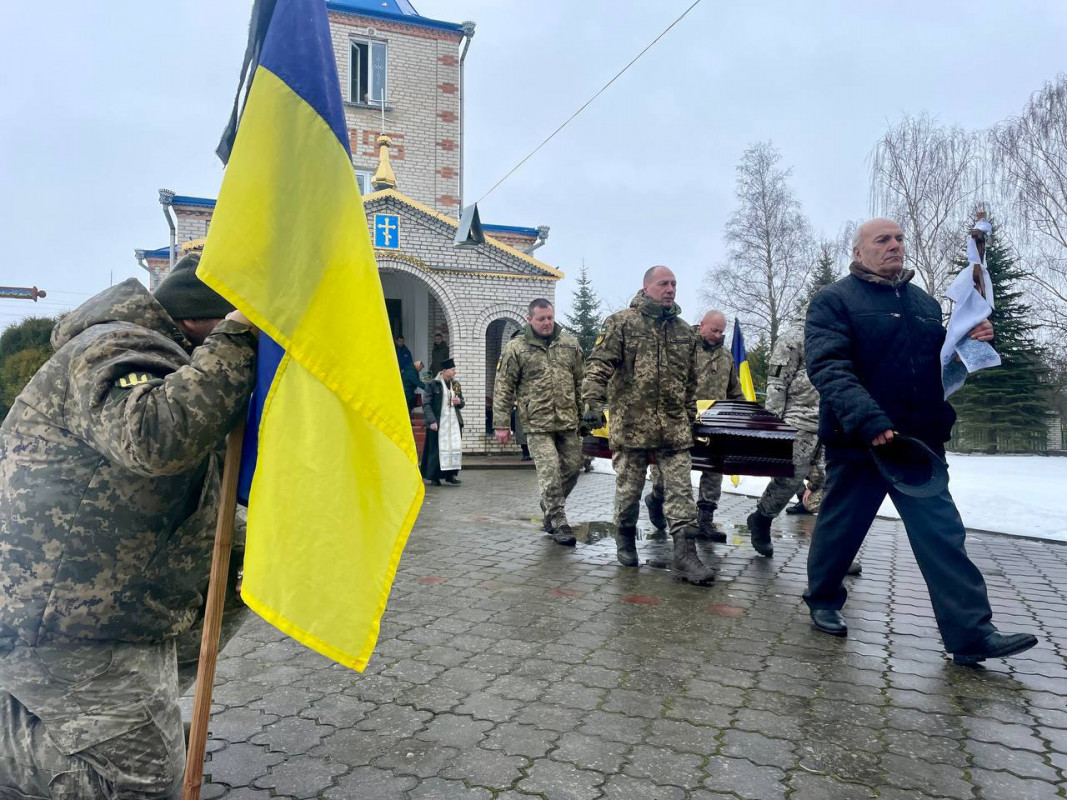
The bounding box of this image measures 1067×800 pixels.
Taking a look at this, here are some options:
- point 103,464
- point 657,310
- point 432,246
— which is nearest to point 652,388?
point 657,310

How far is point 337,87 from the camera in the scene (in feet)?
7.64

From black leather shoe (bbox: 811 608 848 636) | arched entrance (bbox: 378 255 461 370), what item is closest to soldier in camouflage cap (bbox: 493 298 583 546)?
black leather shoe (bbox: 811 608 848 636)

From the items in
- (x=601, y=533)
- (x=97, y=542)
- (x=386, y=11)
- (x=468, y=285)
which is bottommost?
(x=601, y=533)

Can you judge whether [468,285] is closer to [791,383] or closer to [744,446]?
[791,383]

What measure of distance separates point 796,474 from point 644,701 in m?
3.17

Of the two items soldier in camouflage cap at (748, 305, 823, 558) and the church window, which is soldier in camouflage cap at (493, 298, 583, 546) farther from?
the church window

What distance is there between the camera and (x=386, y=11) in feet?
→ 73.5

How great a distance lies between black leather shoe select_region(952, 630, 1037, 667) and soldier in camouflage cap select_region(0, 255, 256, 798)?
3.31 metres

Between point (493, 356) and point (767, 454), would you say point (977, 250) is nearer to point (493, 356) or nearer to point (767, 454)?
point (767, 454)

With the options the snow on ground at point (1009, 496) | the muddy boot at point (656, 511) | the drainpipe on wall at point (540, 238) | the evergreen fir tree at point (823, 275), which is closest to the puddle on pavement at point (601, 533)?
the muddy boot at point (656, 511)

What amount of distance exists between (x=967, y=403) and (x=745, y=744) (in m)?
22.1

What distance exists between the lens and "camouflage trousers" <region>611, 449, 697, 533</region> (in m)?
5.57

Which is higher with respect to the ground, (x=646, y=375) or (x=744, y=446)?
(x=646, y=375)

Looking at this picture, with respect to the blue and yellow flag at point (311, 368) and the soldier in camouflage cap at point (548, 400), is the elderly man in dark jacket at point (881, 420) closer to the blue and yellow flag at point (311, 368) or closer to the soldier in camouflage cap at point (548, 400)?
the blue and yellow flag at point (311, 368)
